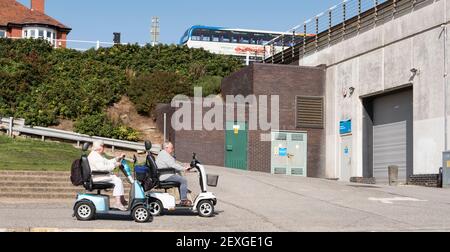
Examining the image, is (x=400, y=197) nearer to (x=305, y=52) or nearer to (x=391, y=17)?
(x=391, y=17)

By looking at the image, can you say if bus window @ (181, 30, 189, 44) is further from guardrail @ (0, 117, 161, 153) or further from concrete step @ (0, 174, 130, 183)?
concrete step @ (0, 174, 130, 183)

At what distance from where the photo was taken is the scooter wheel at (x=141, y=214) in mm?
12052

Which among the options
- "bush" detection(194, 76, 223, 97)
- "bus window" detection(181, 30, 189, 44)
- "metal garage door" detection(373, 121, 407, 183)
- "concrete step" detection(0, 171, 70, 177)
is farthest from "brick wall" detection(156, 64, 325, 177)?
"bus window" detection(181, 30, 189, 44)

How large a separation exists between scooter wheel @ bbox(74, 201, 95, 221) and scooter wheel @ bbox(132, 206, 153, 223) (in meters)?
0.78

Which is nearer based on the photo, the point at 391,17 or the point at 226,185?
the point at 226,185

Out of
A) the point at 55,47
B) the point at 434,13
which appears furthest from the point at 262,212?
the point at 55,47

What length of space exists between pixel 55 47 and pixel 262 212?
109 feet

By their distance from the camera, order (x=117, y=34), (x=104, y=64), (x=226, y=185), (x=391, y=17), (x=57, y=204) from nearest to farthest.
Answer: (x=57, y=204) → (x=226, y=185) → (x=391, y=17) → (x=104, y=64) → (x=117, y=34)

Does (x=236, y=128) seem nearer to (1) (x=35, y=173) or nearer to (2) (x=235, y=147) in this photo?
(2) (x=235, y=147)

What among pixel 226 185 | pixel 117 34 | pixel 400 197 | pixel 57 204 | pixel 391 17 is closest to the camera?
pixel 57 204

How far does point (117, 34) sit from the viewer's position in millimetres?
54031

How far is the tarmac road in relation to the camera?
11.4 m

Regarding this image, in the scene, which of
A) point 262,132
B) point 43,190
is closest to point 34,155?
point 43,190

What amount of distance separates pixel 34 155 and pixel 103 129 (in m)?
8.75
